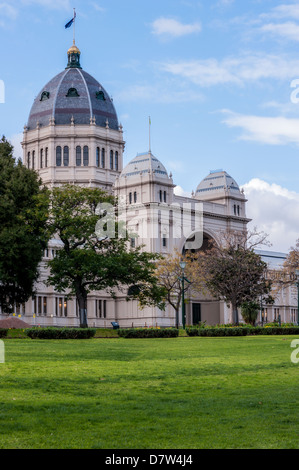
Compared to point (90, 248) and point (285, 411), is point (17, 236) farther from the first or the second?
point (285, 411)

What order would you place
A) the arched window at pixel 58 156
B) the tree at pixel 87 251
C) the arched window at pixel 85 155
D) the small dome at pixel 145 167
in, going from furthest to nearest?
the arched window at pixel 85 155
the arched window at pixel 58 156
the small dome at pixel 145 167
the tree at pixel 87 251

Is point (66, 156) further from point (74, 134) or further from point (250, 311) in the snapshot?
point (250, 311)

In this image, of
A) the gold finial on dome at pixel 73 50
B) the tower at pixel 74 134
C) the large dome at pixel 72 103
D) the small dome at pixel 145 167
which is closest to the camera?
the small dome at pixel 145 167

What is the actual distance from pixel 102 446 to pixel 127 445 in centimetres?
44

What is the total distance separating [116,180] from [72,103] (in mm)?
20574

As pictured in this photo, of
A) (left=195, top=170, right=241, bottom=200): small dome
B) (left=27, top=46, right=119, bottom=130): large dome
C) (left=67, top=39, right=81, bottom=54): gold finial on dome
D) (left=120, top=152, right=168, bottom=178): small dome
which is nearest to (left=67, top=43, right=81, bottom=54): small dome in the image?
(left=67, top=39, right=81, bottom=54): gold finial on dome

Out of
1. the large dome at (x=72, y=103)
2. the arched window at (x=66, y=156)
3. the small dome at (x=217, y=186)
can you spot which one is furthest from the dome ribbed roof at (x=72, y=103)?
the small dome at (x=217, y=186)

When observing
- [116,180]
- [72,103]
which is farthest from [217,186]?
[72,103]

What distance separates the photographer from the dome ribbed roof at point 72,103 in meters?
119

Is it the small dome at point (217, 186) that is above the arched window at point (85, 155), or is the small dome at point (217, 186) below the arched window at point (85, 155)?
below

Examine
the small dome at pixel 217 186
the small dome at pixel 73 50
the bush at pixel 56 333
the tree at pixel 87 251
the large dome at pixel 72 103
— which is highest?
the small dome at pixel 73 50

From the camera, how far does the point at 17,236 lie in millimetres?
52156

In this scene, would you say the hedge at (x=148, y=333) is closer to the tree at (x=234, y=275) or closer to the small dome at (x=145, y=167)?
the tree at (x=234, y=275)

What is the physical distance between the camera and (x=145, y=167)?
104 meters
